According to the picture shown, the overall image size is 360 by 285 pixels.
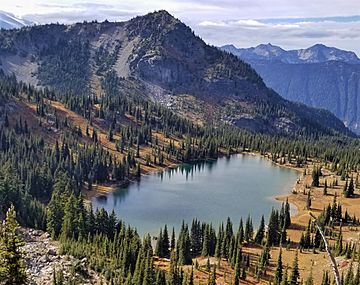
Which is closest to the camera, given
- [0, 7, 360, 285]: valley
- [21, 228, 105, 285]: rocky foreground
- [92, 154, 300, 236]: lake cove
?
[21, 228, 105, 285]: rocky foreground

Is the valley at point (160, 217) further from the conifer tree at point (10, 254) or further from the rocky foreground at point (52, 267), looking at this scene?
the rocky foreground at point (52, 267)

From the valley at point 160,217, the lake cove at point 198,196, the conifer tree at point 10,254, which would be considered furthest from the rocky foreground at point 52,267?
the lake cove at point 198,196

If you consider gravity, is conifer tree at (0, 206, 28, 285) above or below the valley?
above

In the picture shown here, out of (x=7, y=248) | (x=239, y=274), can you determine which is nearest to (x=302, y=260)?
(x=239, y=274)

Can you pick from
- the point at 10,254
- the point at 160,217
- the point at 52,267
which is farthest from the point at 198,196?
the point at 10,254

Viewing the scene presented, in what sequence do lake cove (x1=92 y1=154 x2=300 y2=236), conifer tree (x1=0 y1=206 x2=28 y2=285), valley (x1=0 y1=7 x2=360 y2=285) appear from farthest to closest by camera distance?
lake cove (x1=92 y1=154 x2=300 y2=236) < valley (x1=0 y1=7 x2=360 y2=285) < conifer tree (x1=0 y1=206 x2=28 y2=285)

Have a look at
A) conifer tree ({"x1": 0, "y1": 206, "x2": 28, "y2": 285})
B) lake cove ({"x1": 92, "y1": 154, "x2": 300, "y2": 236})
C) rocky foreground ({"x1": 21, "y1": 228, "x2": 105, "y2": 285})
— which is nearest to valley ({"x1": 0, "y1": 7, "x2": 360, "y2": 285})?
conifer tree ({"x1": 0, "y1": 206, "x2": 28, "y2": 285})

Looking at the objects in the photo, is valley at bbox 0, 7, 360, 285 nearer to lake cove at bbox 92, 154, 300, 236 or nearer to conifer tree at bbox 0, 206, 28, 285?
conifer tree at bbox 0, 206, 28, 285
